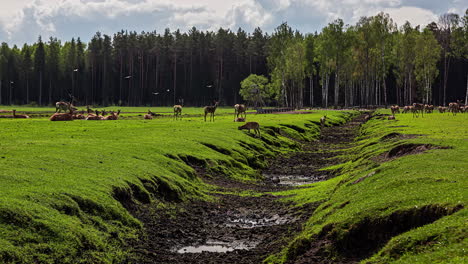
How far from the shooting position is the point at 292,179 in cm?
3244

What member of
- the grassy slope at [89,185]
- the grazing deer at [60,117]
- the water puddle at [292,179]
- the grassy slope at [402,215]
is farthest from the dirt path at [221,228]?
the grazing deer at [60,117]

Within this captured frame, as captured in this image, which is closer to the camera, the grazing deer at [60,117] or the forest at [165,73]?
the grazing deer at [60,117]

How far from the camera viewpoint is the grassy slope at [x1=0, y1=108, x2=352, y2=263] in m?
13.2

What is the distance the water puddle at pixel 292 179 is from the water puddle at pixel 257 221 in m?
9.70

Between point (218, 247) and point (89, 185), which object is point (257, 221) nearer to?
point (218, 247)

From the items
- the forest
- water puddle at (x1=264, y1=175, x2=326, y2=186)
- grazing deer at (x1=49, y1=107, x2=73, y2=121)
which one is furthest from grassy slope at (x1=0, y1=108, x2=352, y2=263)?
the forest

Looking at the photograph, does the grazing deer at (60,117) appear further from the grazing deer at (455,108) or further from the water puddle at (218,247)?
the grazing deer at (455,108)

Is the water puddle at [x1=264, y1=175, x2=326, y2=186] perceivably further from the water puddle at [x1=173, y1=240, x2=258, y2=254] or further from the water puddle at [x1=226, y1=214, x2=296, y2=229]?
the water puddle at [x1=173, y1=240, x2=258, y2=254]

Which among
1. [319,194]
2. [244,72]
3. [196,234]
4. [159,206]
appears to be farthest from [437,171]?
[244,72]

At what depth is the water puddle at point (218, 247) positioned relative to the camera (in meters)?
16.5

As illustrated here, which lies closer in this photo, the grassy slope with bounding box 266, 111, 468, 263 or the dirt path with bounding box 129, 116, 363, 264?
the grassy slope with bounding box 266, 111, 468, 263

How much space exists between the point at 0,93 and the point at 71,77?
80.3ft

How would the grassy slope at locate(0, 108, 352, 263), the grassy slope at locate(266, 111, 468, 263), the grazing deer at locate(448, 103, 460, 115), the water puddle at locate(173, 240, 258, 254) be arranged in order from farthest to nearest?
the grazing deer at locate(448, 103, 460, 115)
the water puddle at locate(173, 240, 258, 254)
the grassy slope at locate(0, 108, 352, 263)
the grassy slope at locate(266, 111, 468, 263)

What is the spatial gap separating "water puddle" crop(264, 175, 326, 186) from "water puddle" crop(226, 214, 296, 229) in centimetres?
970
